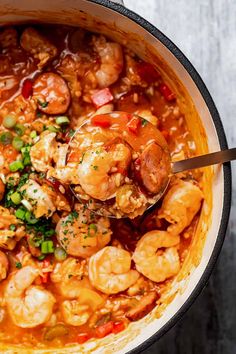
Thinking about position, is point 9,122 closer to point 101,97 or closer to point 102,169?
point 101,97

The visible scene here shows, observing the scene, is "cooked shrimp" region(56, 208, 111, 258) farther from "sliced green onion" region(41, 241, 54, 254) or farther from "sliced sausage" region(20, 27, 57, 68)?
"sliced sausage" region(20, 27, 57, 68)

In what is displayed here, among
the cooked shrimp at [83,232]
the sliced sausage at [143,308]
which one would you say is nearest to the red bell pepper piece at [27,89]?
the cooked shrimp at [83,232]

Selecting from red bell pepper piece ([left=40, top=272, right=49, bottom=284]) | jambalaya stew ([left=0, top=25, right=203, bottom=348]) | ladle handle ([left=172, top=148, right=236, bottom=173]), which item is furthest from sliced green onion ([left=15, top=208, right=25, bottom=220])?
ladle handle ([left=172, top=148, right=236, bottom=173])

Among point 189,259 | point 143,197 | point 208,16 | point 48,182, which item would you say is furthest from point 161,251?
point 208,16

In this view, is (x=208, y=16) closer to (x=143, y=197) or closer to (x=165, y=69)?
(x=165, y=69)

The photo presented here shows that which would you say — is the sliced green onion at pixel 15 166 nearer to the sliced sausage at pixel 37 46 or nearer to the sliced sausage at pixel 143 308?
the sliced sausage at pixel 37 46
